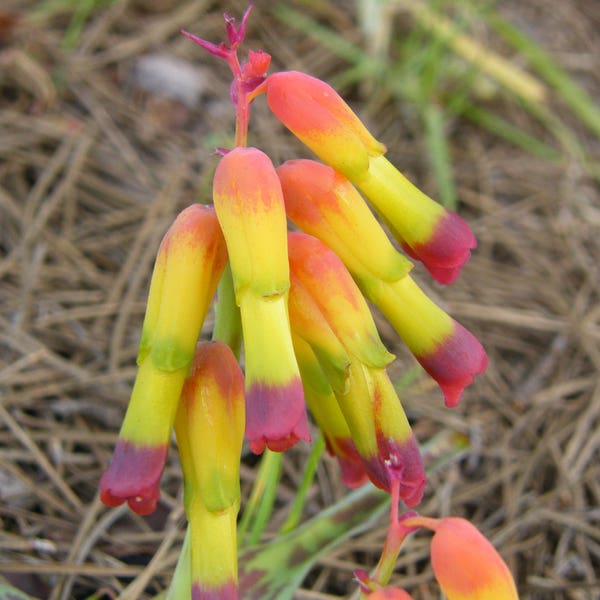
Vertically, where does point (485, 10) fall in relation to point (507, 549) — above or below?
above

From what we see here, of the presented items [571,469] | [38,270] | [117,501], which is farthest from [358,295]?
[38,270]

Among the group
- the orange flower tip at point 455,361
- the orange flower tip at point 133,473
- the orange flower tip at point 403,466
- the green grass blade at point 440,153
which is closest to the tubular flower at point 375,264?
the orange flower tip at point 455,361

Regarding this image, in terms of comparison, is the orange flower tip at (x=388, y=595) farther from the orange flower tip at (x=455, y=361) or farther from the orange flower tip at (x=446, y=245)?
the orange flower tip at (x=446, y=245)

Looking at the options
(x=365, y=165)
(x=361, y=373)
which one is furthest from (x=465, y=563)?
(x=365, y=165)

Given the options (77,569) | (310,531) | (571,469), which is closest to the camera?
(310,531)

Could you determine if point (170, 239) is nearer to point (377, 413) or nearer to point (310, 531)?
point (377, 413)

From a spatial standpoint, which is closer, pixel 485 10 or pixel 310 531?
pixel 310 531

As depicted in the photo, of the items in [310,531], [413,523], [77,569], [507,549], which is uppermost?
[413,523]
